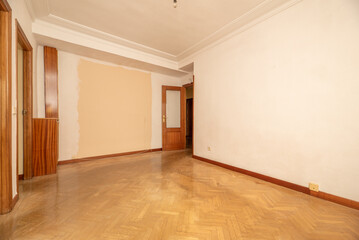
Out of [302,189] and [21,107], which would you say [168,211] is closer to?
[302,189]

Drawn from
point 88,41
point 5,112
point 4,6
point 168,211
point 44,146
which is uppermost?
point 88,41

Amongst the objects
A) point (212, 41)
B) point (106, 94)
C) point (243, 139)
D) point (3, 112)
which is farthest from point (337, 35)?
point (106, 94)

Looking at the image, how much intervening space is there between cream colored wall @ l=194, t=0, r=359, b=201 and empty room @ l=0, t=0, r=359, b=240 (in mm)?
16

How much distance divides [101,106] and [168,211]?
341 cm

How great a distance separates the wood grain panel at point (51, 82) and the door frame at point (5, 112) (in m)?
1.84

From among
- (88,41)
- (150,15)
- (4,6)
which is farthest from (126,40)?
(4,6)

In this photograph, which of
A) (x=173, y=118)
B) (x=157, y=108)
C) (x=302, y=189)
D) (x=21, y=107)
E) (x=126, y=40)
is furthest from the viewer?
(x=173, y=118)

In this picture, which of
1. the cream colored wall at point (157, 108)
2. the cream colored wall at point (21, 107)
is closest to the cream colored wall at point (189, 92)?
the cream colored wall at point (157, 108)

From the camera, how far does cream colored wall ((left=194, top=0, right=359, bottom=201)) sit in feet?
6.47

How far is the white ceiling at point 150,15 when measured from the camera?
8.44 feet

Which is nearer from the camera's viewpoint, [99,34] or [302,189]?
[302,189]

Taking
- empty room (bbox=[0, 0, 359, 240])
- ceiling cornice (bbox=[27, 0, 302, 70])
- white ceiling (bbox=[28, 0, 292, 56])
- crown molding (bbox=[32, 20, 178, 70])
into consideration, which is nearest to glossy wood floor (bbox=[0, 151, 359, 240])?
empty room (bbox=[0, 0, 359, 240])

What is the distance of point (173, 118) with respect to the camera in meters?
5.68

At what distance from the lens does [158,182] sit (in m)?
2.70
